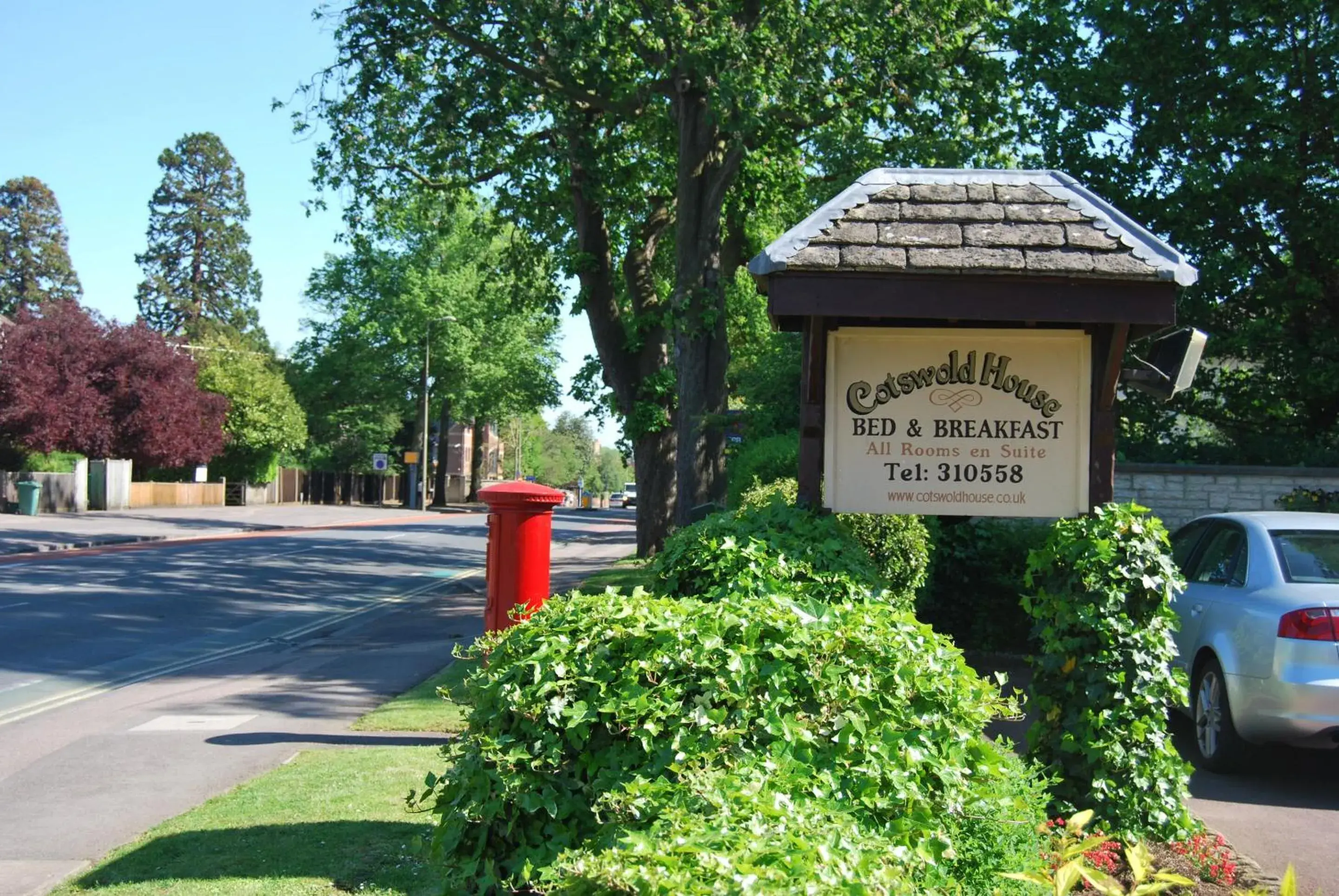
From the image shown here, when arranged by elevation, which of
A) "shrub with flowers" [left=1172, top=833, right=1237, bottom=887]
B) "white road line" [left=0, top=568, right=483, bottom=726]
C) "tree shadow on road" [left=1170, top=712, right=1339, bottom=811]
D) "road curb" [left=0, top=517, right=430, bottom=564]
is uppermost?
"shrub with flowers" [left=1172, top=833, right=1237, bottom=887]

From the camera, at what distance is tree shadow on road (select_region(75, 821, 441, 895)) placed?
537 centimetres

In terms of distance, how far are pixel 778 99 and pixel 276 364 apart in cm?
5642

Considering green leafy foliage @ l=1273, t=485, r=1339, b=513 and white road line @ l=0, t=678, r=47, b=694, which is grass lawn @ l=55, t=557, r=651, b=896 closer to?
white road line @ l=0, t=678, r=47, b=694

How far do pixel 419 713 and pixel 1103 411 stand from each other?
19.4 ft

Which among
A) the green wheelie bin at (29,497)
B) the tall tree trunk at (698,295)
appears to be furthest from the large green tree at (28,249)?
the tall tree trunk at (698,295)

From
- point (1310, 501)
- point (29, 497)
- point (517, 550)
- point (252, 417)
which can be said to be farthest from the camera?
point (252, 417)

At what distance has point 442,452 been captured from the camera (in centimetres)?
7538

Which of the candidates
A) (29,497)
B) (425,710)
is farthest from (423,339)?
(425,710)

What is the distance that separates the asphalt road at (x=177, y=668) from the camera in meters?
7.57

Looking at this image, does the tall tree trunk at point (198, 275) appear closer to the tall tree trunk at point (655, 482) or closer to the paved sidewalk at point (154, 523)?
the paved sidewalk at point (154, 523)

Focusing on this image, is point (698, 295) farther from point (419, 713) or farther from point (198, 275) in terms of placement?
point (198, 275)

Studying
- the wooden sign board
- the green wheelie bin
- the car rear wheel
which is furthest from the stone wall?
the green wheelie bin

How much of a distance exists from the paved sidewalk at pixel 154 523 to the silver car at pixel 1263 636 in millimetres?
25181

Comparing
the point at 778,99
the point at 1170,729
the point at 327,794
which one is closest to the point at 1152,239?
the point at 1170,729
